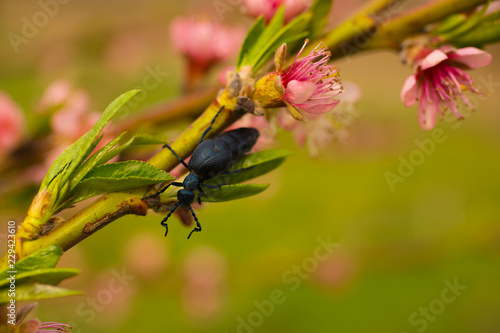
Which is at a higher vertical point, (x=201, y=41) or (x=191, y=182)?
(x=201, y=41)

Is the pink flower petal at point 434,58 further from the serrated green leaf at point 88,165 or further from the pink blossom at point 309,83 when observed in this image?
the serrated green leaf at point 88,165

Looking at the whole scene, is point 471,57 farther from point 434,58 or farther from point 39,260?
point 39,260

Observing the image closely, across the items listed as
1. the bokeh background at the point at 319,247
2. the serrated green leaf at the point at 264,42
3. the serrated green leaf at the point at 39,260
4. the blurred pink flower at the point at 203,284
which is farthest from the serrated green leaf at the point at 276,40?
the blurred pink flower at the point at 203,284

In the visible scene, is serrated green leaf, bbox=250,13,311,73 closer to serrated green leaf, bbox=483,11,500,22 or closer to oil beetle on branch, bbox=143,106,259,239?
oil beetle on branch, bbox=143,106,259,239

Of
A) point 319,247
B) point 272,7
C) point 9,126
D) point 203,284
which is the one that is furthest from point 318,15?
point 319,247

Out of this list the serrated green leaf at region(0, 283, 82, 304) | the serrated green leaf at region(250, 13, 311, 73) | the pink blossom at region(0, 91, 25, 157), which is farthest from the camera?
the pink blossom at region(0, 91, 25, 157)

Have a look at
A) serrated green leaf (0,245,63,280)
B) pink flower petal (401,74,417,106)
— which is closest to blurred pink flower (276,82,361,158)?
pink flower petal (401,74,417,106)
